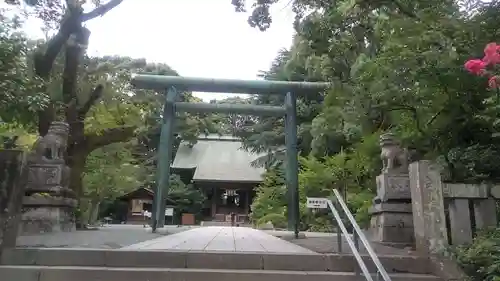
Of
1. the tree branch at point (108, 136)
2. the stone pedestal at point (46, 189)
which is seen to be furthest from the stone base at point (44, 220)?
the tree branch at point (108, 136)

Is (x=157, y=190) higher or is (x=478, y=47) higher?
(x=478, y=47)

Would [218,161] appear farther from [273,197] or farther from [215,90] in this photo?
[215,90]

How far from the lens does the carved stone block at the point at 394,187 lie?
19.8 feet

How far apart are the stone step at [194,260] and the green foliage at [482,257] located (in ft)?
1.60

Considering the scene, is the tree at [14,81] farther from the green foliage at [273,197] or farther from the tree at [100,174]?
the green foliage at [273,197]

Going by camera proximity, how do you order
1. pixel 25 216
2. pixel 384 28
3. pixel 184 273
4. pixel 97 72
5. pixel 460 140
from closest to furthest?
pixel 184 273, pixel 460 140, pixel 384 28, pixel 25 216, pixel 97 72

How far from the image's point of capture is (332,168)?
1328cm

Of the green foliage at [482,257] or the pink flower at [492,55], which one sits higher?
the pink flower at [492,55]

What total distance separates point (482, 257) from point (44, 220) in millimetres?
6909

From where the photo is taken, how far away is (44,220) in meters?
7.43

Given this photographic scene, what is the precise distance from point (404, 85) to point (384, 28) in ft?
5.34

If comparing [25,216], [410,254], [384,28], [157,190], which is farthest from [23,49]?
[410,254]

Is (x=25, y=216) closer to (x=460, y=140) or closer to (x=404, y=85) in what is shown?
(x=404, y=85)

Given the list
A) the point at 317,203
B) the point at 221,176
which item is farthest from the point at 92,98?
the point at 221,176
